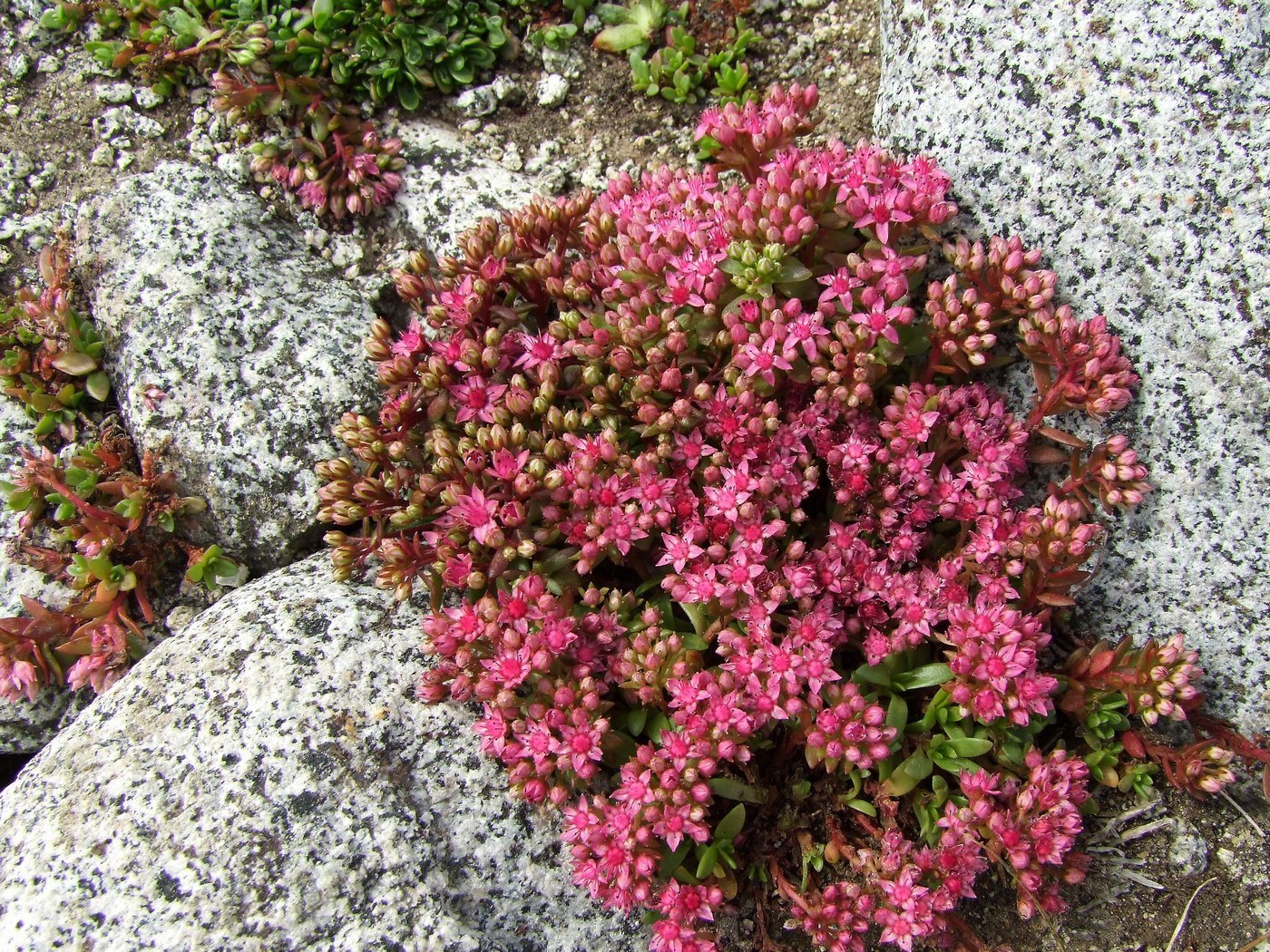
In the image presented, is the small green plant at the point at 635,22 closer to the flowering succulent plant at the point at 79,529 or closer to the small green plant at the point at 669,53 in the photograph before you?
the small green plant at the point at 669,53

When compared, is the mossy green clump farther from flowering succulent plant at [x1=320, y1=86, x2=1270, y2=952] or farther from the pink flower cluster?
the pink flower cluster

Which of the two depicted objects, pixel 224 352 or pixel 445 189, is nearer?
pixel 224 352

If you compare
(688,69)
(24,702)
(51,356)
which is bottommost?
(24,702)

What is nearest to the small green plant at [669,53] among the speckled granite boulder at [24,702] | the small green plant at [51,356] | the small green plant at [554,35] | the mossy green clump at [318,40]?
the small green plant at [554,35]

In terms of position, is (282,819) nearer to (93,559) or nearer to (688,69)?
(93,559)

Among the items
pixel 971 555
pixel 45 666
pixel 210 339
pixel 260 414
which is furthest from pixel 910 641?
pixel 45 666

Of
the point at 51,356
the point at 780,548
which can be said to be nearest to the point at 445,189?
the point at 51,356

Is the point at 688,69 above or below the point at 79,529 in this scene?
above
